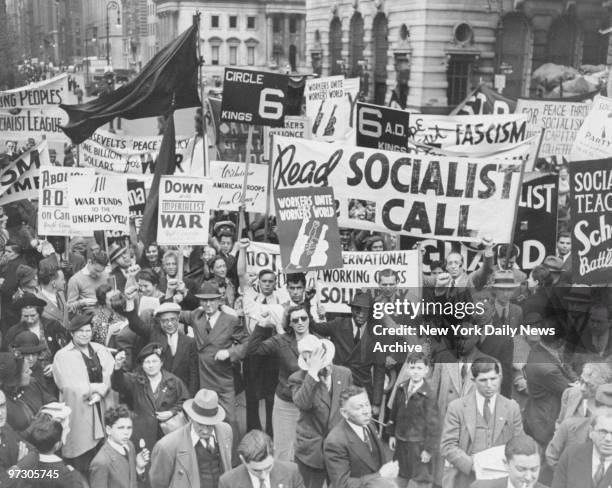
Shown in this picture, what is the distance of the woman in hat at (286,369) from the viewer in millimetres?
7230

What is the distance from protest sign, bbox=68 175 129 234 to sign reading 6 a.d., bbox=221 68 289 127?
6.68 ft

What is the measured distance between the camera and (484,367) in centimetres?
620

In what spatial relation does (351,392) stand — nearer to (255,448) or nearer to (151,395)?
(255,448)

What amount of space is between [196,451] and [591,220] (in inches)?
158

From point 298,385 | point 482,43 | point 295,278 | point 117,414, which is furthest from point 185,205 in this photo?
point 482,43

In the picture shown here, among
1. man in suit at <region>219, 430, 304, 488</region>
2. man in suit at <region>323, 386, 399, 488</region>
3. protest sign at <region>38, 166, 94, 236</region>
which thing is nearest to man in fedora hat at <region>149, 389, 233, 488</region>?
man in suit at <region>219, 430, 304, 488</region>

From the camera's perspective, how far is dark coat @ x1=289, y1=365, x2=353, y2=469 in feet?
21.4

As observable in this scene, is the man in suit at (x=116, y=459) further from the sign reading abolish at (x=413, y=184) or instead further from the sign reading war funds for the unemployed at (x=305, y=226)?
the sign reading abolish at (x=413, y=184)

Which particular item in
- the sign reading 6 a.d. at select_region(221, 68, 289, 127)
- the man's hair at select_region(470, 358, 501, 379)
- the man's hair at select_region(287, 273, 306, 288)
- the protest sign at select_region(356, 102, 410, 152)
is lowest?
the man's hair at select_region(470, 358, 501, 379)

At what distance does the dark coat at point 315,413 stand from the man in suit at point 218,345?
3.87ft

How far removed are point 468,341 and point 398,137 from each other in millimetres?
5393

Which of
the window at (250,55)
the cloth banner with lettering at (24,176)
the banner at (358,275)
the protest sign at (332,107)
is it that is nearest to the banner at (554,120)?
the protest sign at (332,107)

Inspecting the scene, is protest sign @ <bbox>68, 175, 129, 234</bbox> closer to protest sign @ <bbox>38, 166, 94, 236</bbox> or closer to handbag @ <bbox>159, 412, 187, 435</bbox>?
protest sign @ <bbox>38, 166, 94, 236</bbox>

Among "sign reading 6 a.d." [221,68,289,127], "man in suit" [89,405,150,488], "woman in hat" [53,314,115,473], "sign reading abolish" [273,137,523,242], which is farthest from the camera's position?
"sign reading 6 a.d." [221,68,289,127]
